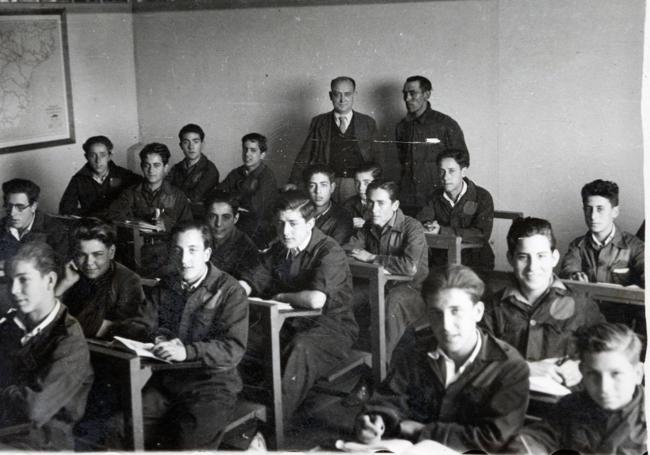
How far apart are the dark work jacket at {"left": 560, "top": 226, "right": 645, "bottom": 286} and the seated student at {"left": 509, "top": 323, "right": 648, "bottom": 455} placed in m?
0.37

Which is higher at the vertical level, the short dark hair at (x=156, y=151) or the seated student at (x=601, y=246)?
the short dark hair at (x=156, y=151)

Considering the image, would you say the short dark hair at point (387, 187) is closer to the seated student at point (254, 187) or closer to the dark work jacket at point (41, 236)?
the seated student at point (254, 187)

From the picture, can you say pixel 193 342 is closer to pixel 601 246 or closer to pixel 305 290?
pixel 305 290

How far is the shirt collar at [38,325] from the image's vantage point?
2.78m

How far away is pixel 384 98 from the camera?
3.86 metres

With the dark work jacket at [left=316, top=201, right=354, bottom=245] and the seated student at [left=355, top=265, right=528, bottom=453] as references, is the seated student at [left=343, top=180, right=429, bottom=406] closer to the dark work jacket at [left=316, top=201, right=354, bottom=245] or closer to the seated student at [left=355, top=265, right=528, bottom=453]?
the dark work jacket at [left=316, top=201, right=354, bottom=245]

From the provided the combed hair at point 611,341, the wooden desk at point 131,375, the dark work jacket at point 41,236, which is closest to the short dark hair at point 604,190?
the combed hair at point 611,341

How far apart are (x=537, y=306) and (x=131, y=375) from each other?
1.25 m

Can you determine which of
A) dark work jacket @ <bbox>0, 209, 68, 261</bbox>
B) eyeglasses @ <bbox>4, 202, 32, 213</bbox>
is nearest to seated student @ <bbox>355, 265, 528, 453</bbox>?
dark work jacket @ <bbox>0, 209, 68, 261</bbox>

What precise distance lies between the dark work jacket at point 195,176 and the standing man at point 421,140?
0.92 metres

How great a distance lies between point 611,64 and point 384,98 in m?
1.34

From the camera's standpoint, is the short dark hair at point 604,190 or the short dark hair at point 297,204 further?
the short dark hair at point 297,204

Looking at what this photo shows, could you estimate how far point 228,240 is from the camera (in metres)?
3.20

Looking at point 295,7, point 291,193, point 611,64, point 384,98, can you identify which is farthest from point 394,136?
point 611,64
